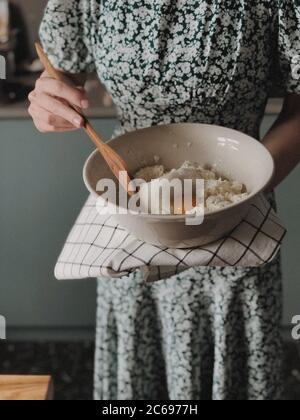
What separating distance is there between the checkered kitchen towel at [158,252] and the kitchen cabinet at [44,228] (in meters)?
0.68

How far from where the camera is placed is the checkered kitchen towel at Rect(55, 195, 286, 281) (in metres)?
0.74

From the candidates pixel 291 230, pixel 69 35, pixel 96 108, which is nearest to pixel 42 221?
pixel 96 108

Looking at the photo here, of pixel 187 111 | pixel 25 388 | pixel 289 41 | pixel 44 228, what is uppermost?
pixel 289 41

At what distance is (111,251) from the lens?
2.57ft

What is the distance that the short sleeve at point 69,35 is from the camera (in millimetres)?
935

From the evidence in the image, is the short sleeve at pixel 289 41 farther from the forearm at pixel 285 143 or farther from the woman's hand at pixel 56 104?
the woman's hand at pixel 56 104

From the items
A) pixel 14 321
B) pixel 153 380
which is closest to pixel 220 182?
pixel 153 380

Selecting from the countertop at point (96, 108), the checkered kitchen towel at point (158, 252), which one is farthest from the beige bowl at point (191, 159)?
the countertop at point (96, 108)

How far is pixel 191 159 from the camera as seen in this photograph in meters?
0.88

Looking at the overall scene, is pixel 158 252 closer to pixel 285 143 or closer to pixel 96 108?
pixel 285 143

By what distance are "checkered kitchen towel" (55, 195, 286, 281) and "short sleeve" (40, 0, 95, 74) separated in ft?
0.90

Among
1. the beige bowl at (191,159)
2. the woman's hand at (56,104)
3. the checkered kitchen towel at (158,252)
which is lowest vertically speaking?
the checkered kitchen towel at (158,252)

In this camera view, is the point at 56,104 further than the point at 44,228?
No

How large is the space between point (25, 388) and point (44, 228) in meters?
0.91
